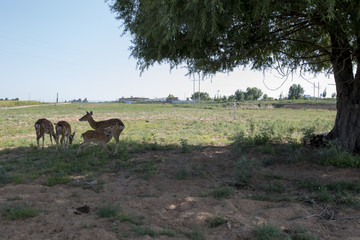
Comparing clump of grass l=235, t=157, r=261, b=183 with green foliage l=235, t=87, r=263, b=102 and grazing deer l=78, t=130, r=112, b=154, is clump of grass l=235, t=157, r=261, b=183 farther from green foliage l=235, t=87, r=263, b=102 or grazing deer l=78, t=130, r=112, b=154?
green foliage l=235, t=87, r=263, b=102

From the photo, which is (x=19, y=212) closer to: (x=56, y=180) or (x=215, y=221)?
(x=56, y=180)

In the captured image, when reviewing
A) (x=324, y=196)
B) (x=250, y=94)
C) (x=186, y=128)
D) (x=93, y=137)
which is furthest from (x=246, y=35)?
(x=250, y=94)

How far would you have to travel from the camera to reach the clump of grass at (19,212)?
15.0 ft

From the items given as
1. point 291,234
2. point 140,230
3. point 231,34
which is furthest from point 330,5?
point 140,230

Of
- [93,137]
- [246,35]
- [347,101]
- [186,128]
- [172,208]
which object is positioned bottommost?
[172,208]

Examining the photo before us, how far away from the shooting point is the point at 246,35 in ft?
24.1

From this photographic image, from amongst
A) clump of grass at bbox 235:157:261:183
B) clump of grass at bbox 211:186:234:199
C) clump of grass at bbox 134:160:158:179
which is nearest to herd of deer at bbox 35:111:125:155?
clump of grass at bbox 134:160:158:179

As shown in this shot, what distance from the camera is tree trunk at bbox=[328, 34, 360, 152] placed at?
8273mm

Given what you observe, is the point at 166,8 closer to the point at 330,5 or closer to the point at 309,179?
the point at 330,5

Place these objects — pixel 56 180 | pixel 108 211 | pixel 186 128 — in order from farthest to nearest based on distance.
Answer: pixel 186 128, pixel 56 180, pixel 108 211

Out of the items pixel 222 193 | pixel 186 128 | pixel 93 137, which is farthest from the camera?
pixel 186 128

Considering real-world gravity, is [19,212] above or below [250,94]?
below

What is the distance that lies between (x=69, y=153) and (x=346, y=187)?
8450 millimetres

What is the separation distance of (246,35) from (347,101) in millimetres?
4091
